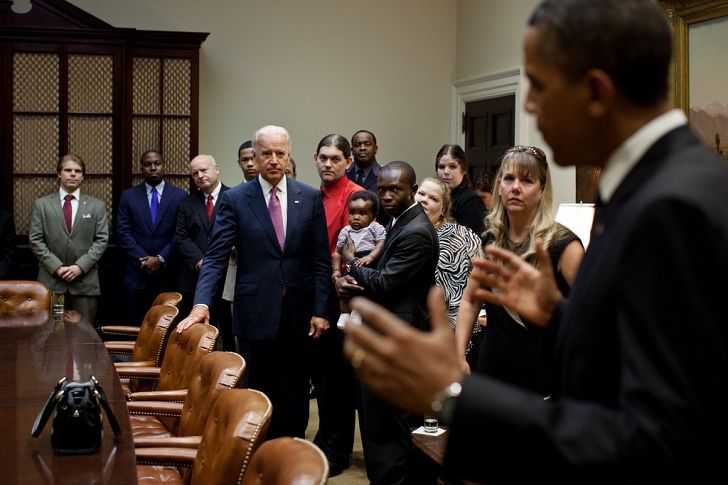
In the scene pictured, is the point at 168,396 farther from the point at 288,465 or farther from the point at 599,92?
the point at 599,92

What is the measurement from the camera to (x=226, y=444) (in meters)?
2.43

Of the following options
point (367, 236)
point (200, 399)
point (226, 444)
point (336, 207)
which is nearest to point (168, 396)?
point (200, 399)

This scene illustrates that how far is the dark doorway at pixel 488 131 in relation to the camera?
8.24 metres

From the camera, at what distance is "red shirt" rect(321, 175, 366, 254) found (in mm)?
5594

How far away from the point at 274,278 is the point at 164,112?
397 cm

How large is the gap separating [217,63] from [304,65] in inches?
32.7

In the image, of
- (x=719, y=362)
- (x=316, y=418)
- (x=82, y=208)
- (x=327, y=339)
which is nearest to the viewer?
(x=719, y=362)

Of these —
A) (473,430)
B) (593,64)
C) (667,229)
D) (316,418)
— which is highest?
(593,64)

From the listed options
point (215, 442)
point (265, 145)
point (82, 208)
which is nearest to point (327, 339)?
point (265, 145)

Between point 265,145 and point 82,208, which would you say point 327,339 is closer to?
point 265,145

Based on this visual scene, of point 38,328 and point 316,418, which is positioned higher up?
point 38,328

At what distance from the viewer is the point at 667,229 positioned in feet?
3.56

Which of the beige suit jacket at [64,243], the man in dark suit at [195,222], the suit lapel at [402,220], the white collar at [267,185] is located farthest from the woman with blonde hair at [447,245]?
the beige suit jacket at [64,243]

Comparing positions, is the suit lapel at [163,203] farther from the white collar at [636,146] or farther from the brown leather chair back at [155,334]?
the white collar at [636,146]
